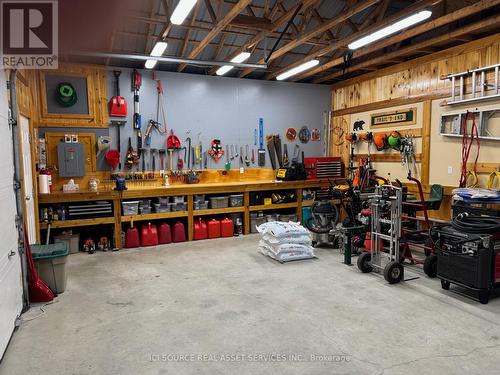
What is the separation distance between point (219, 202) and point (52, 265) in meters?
3.47

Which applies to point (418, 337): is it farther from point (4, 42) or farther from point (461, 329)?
point (4, 42)

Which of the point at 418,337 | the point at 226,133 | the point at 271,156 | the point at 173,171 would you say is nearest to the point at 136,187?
the point at 173,171

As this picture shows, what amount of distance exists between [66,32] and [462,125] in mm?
5790

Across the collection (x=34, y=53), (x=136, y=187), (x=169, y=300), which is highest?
(x=34, y=53)

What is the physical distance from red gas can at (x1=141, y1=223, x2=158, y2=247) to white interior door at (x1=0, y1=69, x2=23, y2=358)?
9.30ft

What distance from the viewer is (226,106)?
25.6ft

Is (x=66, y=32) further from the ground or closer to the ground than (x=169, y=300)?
further from the ground

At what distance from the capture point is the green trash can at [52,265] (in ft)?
13.0

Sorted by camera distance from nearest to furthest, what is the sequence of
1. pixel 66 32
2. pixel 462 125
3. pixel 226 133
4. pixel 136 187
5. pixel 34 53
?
pixel 66 32 < pixel 34 53 < pixel 462 125 < pixel 136 187 < pixel 226 133

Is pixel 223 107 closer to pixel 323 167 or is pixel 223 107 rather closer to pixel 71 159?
pixel 323 167

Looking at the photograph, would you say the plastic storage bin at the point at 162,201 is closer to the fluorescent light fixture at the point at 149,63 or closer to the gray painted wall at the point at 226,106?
the gray painted wall at the point at 226,106

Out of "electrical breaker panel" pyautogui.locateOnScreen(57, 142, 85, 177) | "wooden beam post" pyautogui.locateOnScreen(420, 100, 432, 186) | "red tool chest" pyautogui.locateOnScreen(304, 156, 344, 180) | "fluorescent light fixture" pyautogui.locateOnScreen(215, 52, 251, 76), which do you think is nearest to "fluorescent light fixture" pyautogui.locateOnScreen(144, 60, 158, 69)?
"fluorescent light fixture" pyautogui.locateOnScreen(215, 52, 251, 76)

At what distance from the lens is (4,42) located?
120 inches

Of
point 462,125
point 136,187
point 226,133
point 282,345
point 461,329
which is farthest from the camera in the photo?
point 226,133
